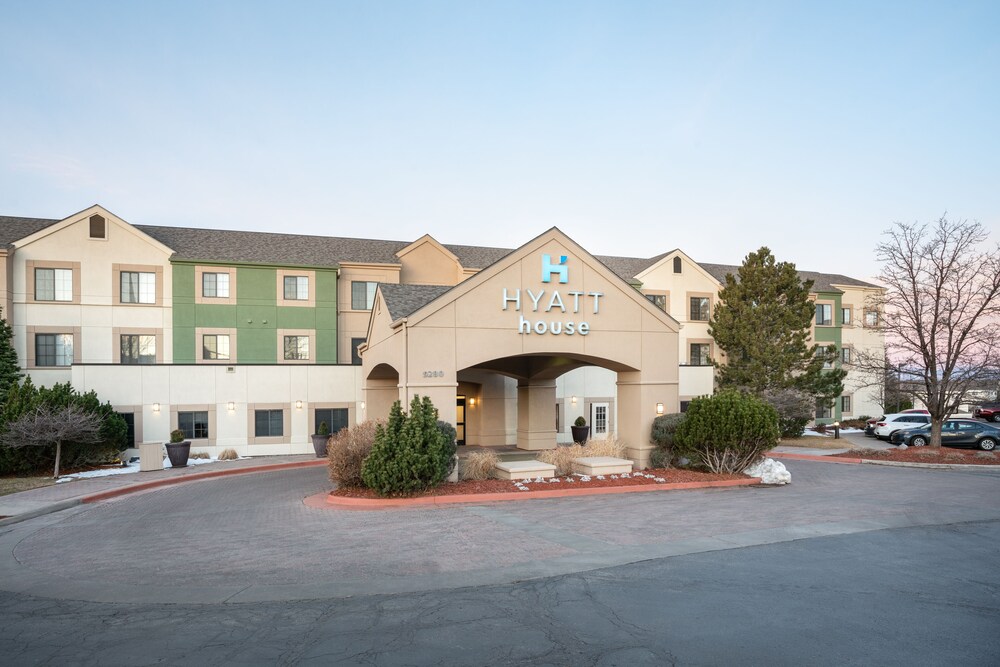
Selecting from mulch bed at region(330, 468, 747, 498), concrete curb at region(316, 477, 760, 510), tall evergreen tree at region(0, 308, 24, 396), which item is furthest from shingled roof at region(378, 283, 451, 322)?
tall evergreen tree at region(0, 308, 24, 396)

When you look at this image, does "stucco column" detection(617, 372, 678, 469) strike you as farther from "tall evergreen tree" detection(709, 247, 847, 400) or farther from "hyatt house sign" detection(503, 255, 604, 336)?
"tall evergreen tree" detection(709, 247, 847, 400)

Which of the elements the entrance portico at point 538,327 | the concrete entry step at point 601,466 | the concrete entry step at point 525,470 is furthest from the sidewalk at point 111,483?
the concrete entry step at point 601,466

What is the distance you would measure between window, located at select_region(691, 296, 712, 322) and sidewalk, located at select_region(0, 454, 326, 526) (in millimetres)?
24145

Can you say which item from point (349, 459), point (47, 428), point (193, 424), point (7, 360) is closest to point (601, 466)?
point (349, 459)

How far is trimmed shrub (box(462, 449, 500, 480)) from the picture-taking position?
17.8 metres

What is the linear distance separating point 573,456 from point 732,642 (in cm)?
1301

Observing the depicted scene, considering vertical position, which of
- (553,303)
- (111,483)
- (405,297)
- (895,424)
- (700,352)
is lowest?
(111,483)

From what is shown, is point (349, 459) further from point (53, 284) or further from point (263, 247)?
point (53, 284)

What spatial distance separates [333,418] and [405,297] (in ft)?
35.5

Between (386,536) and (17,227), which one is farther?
(17,227)

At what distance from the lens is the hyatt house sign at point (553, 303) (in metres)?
18.8

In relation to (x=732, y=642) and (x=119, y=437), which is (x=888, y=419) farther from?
(x=119, y=437)

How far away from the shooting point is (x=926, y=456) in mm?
23984

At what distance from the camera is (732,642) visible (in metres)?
6.41
